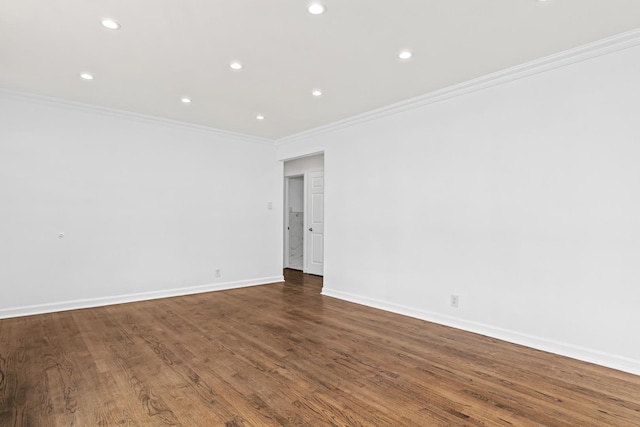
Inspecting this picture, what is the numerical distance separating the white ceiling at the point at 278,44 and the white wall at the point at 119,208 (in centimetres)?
63

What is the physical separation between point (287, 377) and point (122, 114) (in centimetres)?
429

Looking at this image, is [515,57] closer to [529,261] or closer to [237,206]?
[529,261]

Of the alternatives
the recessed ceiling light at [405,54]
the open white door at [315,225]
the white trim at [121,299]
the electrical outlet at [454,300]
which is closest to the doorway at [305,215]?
the open white door at [315,225]

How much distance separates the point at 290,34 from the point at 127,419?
2.89 metres

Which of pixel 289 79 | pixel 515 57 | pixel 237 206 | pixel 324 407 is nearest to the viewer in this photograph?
pixel 324 407

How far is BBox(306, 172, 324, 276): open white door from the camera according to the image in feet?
23.2

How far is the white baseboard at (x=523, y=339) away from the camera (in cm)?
271

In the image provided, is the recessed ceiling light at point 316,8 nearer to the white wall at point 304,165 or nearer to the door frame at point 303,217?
the white wall at point 304,165

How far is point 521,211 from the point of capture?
10.8 ft

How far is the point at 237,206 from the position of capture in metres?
5.97

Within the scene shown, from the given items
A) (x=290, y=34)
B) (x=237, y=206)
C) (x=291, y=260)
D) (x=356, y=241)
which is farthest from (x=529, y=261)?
(x=291, y=260)

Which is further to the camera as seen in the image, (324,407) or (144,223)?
(144,223)

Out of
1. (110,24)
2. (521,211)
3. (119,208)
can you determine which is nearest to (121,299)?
(119,208)

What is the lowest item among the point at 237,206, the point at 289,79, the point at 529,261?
the point at 529,261
